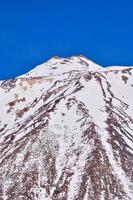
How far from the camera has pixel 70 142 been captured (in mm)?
129125

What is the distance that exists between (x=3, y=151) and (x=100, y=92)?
37991 mm

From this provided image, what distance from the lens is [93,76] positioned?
559ft

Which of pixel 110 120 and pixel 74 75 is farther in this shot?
pixel 74 75

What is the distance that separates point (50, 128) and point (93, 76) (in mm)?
40984

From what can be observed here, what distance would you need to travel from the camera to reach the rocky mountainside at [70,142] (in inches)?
4412

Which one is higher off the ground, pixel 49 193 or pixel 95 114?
pixel 95 114

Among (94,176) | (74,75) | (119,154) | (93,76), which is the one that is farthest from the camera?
(74,75)

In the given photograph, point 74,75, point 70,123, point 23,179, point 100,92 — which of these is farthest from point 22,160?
point 74,75

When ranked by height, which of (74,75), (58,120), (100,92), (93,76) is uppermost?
(74,75)

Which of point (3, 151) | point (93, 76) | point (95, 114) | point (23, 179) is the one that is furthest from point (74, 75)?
point (23, 179)

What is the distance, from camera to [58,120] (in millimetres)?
137875

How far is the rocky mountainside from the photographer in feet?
368

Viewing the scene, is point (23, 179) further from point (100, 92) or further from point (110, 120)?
point (100, 92)

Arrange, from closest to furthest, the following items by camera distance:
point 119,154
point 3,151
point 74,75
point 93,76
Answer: point 119,154 < point 3,151 < point 93,76 < point 74,75
